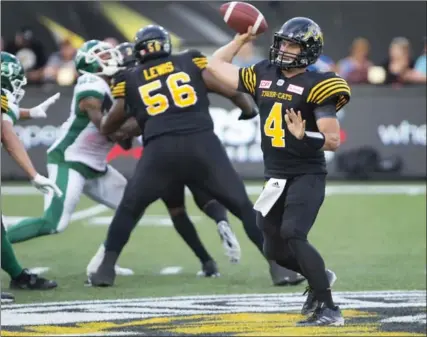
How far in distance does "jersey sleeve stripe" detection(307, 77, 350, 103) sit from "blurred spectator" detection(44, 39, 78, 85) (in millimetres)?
10865

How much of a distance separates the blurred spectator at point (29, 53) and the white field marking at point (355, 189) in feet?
6.58

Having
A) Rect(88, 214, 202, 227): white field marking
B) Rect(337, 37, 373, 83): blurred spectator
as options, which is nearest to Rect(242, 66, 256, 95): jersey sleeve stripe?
Rect(88, 214, 202, 227): white field marking

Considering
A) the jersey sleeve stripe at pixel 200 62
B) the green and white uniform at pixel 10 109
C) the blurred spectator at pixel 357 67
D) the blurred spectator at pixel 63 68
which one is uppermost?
the jersey sleeve stripe at pixel 200 62

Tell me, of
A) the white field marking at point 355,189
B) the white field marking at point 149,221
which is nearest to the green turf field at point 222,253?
the white field marking at point 149,221

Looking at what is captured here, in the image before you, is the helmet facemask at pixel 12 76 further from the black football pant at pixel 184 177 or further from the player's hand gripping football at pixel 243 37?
the player's hand gripping football at pixel 243 37

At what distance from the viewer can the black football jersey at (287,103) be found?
6359 mm

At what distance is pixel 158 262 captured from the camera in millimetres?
10016

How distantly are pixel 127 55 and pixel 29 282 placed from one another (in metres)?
1.98

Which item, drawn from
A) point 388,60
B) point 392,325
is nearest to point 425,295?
point 392,325

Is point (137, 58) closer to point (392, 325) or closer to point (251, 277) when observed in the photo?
point (251, 277)

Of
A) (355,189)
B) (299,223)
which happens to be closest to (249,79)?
(299,223)

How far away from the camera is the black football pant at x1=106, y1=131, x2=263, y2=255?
8188mm

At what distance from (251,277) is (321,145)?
3021 millimetres

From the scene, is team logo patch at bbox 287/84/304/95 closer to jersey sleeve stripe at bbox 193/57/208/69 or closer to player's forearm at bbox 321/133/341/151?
player's forearm at bbox 321/133/341/151
